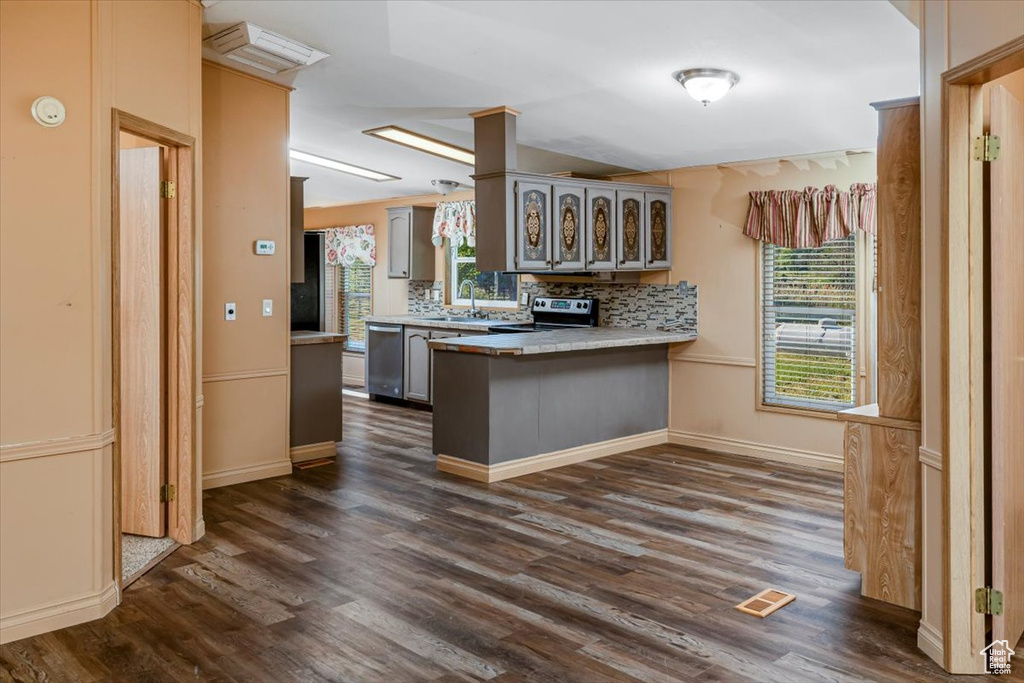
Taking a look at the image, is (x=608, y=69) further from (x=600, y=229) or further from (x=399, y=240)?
(x=399, y=240)

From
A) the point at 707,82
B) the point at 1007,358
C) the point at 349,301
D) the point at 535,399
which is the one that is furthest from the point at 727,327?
the point at 349,301

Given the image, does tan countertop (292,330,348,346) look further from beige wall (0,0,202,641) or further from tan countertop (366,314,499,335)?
beige wall (0,0,202,641)

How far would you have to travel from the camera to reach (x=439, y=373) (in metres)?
5.41

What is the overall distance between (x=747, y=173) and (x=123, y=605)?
16.5 ft

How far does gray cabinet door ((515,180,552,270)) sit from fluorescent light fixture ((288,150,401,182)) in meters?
2.90

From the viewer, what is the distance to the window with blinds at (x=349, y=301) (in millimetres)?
10008

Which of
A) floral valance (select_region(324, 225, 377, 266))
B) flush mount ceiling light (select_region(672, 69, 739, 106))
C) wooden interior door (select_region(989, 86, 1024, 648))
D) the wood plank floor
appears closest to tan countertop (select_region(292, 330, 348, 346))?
the wood plank floor

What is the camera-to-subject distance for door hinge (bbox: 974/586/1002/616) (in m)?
2.56

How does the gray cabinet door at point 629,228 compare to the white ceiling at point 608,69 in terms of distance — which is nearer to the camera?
the white ceiling at point 608,69

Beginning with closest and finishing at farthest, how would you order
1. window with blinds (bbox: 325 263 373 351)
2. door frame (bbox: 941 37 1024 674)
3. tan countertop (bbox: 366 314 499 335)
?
door frame (bbox: 941 37 1024 674) < tan countertop (bbox: 366 314 499 335) < window with blinds (bbox: 325 263 373 351)

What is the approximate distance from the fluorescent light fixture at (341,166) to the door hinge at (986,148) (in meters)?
6.10

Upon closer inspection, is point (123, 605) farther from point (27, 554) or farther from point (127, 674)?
point (127, 674)

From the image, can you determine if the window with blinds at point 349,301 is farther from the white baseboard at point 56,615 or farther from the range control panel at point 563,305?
the white baseboard at point 56,615

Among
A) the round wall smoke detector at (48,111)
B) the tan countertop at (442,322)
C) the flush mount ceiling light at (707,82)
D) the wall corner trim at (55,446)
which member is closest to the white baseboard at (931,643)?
the flush mount ceiling light at (707,82)
